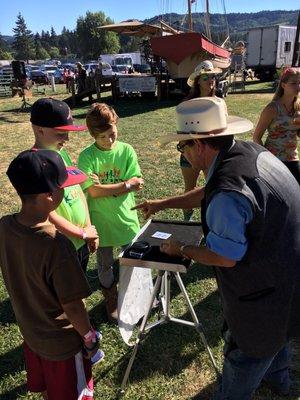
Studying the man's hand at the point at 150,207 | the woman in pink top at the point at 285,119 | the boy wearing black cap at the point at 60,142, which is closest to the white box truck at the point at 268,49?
the woman in pink top at the point at 285,119

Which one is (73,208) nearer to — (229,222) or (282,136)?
(229,222)

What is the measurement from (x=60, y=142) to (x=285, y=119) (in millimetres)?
2532

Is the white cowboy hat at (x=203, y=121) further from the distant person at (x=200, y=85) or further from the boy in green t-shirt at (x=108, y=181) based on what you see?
the distant person at (x=200, y=85)

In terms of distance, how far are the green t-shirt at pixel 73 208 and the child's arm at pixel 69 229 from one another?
2.6 inches

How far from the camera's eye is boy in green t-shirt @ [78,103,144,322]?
120 inches

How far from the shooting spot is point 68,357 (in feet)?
7.00

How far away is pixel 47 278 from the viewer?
74.4 inches

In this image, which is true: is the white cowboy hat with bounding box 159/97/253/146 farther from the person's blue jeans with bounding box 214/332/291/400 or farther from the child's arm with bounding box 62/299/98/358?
the person's blue jeans with bounding box 214/332/291/400

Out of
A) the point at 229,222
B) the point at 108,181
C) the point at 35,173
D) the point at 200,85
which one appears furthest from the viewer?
the point at 200,85

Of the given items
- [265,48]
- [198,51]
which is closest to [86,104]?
[198,51]

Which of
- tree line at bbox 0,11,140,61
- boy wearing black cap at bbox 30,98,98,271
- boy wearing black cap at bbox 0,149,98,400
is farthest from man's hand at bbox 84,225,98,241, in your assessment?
tree line at bbox 0,11,140,61

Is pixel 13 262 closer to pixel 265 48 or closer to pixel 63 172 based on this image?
pixel 63 172

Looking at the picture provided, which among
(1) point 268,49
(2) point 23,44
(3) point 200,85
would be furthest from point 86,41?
(3) point 200,85

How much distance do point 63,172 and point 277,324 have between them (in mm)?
1364
